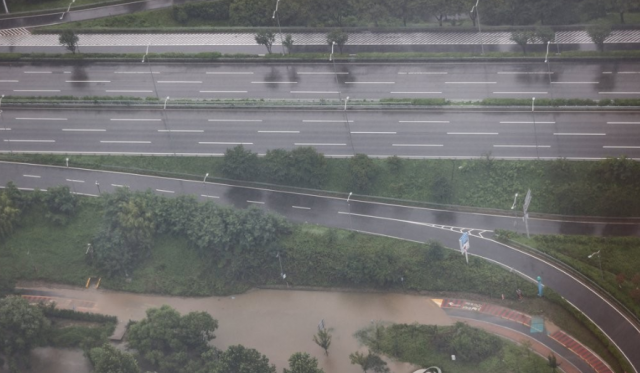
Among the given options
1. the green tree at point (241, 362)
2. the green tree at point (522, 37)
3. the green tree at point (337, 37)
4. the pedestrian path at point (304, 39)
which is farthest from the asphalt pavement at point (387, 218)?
the green tree at point (522, 37)

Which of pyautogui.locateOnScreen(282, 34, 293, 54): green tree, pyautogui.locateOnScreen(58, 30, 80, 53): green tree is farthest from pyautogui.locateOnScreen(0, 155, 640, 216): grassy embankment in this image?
pyautogui.locateOnScreen(58, 30, 80, 53): green tree

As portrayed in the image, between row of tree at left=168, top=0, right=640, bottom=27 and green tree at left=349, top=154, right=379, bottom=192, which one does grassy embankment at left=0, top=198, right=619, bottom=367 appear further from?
row of tree at left=168, top=0, right=640, bottom=27

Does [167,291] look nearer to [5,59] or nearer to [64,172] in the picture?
[64,172]

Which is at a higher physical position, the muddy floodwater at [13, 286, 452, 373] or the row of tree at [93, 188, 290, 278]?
the row of tree at [93, 188, 290, 278]

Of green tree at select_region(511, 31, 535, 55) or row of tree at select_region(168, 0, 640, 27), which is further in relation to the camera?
row of tree at select_region(168, 0, 640, 27)

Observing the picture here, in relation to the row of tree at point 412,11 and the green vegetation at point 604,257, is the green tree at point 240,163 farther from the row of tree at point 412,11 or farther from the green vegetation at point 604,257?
the green vegetation at point 604,257

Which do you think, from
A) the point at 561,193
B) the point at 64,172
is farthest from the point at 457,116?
the point at 64,172
